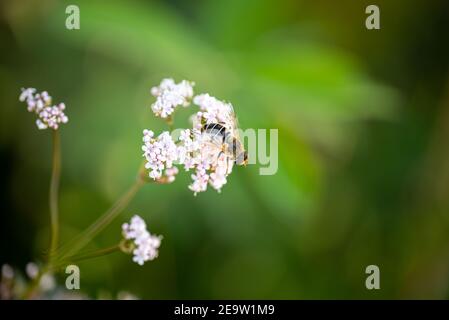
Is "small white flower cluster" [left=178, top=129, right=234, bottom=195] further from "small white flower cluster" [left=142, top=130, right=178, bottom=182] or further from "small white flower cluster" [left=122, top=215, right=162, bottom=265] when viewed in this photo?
"small white flower cluster" [left=122, top=215, right=162, bottom=265]

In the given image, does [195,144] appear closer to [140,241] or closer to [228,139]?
[228,139]

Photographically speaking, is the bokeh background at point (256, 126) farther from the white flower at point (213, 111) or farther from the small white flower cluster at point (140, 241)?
the small white flower cluster at point (140, 241)

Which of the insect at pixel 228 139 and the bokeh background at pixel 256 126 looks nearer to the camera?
the insect at pixel 228 139

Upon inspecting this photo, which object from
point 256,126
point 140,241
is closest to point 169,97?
point 140,241

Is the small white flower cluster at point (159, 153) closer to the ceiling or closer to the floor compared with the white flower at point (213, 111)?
closer to the floor

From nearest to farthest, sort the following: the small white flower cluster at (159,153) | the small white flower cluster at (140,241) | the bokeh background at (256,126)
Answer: the small white flower cluster at (159,153)
the small white flower cluster at (140,241)
the bokeh background at (256,126)

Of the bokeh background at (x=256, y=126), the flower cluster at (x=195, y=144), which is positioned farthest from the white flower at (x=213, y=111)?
the bokeh background at (x=256, y=126)

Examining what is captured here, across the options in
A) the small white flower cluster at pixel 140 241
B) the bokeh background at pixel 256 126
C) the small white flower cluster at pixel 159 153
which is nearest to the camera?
the small white flower cluster at pixel 159 153
